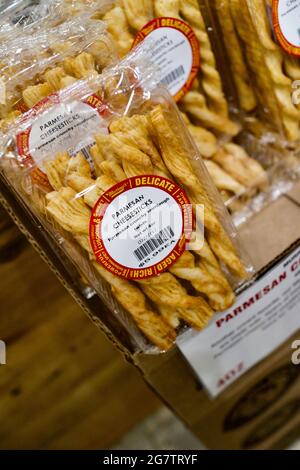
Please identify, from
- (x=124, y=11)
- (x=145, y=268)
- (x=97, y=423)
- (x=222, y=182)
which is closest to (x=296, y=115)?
(x=222, y=182)

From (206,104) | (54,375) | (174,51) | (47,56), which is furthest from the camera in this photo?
(54,375)

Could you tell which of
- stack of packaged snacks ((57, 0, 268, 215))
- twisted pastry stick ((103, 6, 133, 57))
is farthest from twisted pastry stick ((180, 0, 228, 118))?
twisted pastry stick ((103, 6, 133, 57))

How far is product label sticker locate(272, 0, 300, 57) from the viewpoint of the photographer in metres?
0.95

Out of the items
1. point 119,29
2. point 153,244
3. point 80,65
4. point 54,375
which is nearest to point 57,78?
point 80,65

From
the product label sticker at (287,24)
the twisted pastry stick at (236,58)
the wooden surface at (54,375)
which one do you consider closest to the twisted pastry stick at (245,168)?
the twisted pastry stick at (236,58)

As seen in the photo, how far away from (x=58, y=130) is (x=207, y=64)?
38 cm

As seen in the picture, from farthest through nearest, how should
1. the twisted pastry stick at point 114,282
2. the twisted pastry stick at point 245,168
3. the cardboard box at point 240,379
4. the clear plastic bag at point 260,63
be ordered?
the twisted pastry stick at point 245,168, the clear plastic bag at point 260,63, the cardboard box at point 240,379, the twisted pastry stick at point 114,282

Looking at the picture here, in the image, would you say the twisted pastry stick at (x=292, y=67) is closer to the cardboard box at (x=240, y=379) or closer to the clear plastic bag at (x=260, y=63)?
the clear plastic bag at (x=260, y=63)

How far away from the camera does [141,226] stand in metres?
0.78

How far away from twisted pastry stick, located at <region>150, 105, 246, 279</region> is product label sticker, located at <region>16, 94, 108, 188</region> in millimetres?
90

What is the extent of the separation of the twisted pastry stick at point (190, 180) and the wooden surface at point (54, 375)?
43 centimetres

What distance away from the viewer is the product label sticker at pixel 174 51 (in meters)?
0.94

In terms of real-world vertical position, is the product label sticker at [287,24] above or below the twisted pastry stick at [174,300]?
above

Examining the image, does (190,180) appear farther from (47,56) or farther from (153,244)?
(47,56)
